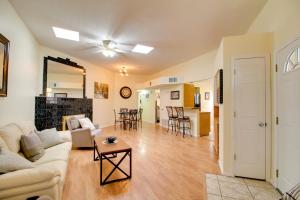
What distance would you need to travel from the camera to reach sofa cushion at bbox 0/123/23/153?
193 centimetres

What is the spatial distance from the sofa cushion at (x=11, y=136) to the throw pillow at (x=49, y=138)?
16.9 inches

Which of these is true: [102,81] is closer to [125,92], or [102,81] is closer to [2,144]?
[125,92]

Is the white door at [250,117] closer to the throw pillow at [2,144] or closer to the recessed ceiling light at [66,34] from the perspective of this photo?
the throw pillow at [2,144]

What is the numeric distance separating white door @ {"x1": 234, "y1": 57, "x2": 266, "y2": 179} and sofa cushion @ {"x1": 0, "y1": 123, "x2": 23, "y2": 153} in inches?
132

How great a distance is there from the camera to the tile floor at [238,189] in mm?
2043

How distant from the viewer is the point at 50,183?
1451 millimetres

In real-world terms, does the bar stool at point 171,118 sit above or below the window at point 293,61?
below

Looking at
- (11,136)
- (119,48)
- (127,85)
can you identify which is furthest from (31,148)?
(127,85)

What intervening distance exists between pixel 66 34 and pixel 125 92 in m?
5.32

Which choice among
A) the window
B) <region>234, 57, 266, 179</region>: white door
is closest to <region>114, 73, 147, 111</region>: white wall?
<region>234, 57, 266, 179</region>: white door

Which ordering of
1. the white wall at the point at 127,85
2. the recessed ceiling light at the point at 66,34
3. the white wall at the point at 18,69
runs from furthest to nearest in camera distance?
the white wall at the point at 127,85 → the recessed ceiling light at the point at 66,34 → the white wall at the point at 18,69

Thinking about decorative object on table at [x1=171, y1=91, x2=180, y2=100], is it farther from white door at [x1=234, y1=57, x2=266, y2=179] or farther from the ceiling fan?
white door at [x1=234, y1=57, x2=266, y2=179]

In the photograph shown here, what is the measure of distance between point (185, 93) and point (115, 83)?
4.26m

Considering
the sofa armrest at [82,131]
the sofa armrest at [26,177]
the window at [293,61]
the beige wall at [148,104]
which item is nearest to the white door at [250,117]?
the window at [293,61]
